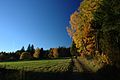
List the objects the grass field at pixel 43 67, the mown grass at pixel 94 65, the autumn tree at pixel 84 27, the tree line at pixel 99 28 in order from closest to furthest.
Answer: the tree line at pixel 99 28 → the mown grass at pixel 94 65 → the autumn tree at pixel 84 27 → the grass field at pixel 43 67

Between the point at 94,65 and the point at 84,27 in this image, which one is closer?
the point at 94,65

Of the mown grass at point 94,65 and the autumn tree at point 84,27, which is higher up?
the autumn tree at point 84,27

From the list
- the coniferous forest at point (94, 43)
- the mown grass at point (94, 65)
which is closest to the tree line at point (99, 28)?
the coniferous forest at point (94, 43)

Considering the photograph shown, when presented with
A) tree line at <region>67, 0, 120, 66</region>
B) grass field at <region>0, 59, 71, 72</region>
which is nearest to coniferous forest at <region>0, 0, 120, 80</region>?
tree line at <region>67, 0, 120, 66</region>

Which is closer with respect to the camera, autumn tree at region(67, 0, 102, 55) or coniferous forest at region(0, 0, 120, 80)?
coniferous forest at region(0, 0, 120, 80)

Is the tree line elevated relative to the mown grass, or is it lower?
elevated

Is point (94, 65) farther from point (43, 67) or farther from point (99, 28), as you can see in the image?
point (43, 67)

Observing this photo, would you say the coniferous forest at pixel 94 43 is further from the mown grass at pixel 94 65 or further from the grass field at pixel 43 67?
the grass field at pixel 43 67

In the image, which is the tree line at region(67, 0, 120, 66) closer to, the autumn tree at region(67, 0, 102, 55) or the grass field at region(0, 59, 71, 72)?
the autumn tree at region(67, 0, 102, 55)

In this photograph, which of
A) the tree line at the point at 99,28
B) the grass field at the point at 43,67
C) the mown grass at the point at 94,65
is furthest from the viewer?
the grass field at the point at 43,67

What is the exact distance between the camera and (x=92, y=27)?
44.5 m

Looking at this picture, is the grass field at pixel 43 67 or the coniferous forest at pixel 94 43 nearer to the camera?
the coniferous forest at pixel 94 43

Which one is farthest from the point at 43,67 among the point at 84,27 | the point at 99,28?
the point at 99,28

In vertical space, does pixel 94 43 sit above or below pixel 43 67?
above
